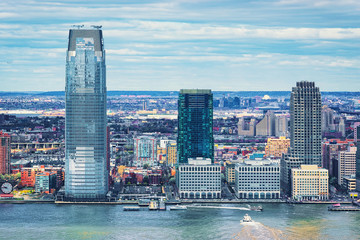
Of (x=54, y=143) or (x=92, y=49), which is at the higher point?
(x=92, y=49)

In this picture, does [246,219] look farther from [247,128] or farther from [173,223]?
[247,128]

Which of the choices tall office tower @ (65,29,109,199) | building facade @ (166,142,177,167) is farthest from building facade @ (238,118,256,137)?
tall office tower @ (65,29,109,199)

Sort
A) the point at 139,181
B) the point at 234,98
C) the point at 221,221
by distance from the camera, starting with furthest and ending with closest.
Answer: the point at 234,98, the point at 139,181, the point at 221,221

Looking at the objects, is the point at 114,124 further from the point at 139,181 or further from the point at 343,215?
the point at 343,215

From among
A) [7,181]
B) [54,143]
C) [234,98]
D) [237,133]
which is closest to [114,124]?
[237,133]

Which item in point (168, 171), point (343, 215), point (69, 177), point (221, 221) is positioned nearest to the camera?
point (221, 221)

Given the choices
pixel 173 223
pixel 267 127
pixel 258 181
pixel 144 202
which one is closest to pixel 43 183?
pixel 144 202
